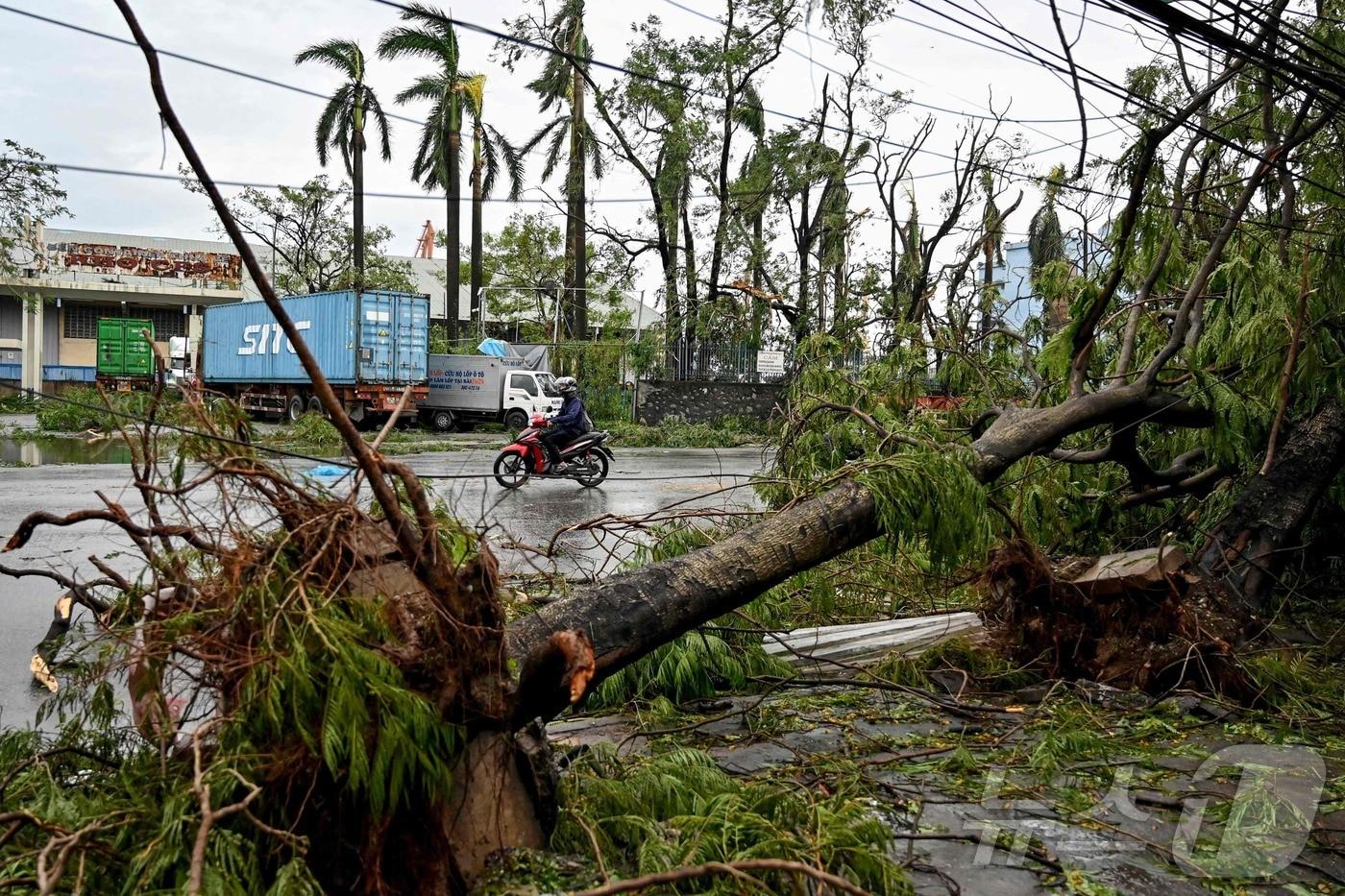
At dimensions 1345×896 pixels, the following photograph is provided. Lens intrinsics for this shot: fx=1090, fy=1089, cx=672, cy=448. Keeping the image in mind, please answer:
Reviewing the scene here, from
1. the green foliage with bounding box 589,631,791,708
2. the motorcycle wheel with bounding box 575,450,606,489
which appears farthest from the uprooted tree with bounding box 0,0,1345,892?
the motorcycle wheel with bounding box 575,450,606,489

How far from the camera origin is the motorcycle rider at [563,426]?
14211 mm

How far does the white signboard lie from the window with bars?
25098 mm

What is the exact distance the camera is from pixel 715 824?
329cm

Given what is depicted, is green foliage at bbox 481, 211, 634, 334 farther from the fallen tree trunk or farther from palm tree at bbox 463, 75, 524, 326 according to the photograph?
the fallen tree trunk

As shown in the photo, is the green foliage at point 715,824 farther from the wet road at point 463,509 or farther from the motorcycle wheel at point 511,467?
the motorcycle wheel at point 511,467

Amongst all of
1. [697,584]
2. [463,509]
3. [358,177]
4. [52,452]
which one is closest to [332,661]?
[697,584]

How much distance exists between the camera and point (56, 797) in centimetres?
307

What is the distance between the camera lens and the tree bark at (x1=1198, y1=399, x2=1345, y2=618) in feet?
23.4

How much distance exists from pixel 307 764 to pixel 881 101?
82.6 feet

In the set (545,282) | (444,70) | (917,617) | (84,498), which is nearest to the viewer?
(917,617)

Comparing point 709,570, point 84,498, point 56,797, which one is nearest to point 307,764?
point 56,797

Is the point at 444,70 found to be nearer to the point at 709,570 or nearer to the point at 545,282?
the point at 545,282

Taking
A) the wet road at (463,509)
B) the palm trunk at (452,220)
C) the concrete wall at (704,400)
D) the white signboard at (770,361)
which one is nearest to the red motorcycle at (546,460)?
the wet road at (463,509)

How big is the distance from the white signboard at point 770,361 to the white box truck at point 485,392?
16.9 feet
